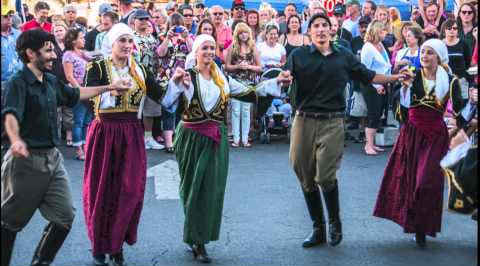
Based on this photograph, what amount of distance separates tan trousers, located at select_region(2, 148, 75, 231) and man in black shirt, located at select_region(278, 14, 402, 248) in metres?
2.09

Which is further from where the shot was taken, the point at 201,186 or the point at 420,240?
the point at 420,240

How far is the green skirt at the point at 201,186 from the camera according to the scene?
680 centimetres

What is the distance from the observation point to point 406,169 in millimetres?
7355

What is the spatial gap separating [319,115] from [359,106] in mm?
5537

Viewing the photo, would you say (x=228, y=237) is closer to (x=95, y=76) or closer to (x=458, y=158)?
(x=95, y=76)

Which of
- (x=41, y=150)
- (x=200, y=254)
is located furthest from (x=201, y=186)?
(x=41, y=150)

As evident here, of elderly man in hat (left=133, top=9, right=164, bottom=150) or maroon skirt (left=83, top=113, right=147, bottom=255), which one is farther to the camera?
elderly man in hat (left=133, top=9, right=164, bottom=150)

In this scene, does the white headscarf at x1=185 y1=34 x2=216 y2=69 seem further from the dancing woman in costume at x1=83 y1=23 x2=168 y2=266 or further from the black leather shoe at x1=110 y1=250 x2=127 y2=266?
the black leather shoe at x1=110 y1=250 x2=127 y2=266

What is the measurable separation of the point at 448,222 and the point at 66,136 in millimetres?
6212

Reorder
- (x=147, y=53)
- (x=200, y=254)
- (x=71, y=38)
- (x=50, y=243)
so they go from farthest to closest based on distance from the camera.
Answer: (x=147, y=53), (x=71, y=38), (x=200, y=254), (x=50, y=243)

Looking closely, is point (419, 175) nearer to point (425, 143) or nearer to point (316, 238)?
point (425, 143)

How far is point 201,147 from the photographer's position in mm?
6840

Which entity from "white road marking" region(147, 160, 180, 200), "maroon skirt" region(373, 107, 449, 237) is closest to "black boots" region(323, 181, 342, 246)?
"maroon skirt" region(373, 107, 449, 237)

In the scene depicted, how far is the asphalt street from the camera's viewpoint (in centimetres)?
680
